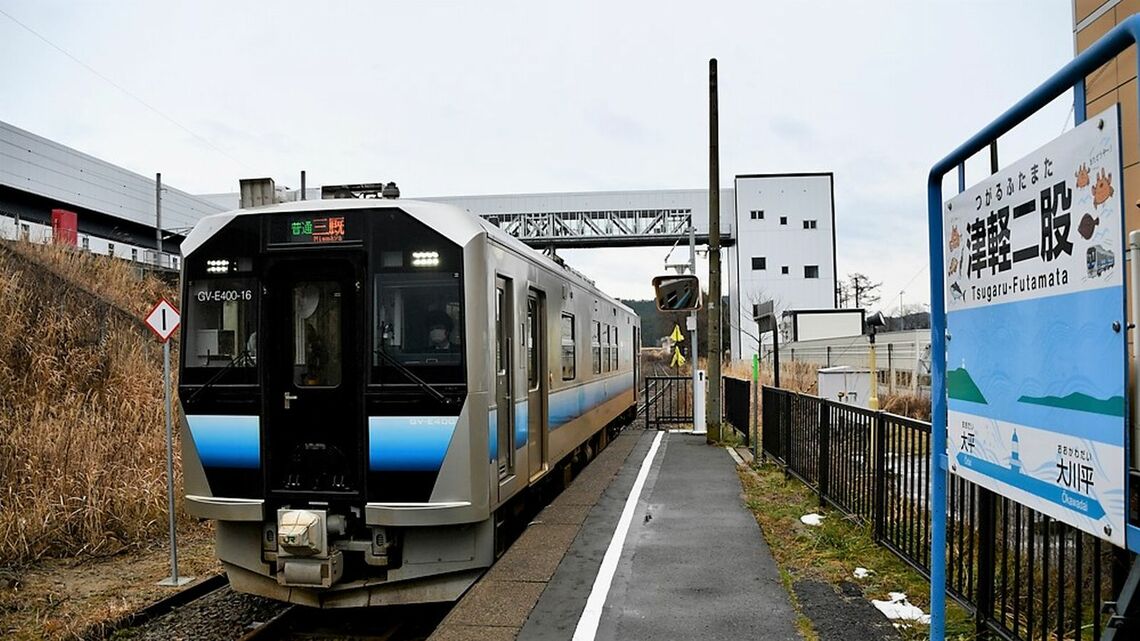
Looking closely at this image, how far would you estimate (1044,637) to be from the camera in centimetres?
423

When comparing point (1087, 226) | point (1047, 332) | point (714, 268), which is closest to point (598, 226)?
point (714, 268)

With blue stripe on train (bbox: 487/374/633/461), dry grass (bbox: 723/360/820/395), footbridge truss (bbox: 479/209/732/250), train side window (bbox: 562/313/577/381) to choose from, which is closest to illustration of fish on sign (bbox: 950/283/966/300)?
blue stripe on train (bbox: 487/374/633/461)

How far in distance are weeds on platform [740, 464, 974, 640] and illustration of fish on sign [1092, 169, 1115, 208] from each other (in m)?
3.25

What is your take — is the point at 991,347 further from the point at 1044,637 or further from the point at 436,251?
the point at 436,251

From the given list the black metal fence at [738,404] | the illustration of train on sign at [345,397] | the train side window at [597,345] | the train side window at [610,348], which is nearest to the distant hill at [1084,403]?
the illustration of train on sign at [345,397]

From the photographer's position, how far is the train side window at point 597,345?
13696mm

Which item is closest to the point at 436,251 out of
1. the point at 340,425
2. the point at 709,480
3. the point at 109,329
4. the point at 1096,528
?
the point at 340,425

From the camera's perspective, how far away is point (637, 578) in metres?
6.48

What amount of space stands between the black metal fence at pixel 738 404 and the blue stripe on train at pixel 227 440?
34.3 feet

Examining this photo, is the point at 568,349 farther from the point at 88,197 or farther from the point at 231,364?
the point at 88,197

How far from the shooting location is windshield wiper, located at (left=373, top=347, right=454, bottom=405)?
6.48m

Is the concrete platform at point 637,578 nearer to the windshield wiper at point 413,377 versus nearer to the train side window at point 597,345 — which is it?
the windshield wiper at point 413,377

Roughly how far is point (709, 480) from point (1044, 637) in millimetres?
7079

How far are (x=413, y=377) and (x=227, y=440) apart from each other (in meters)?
1.59
